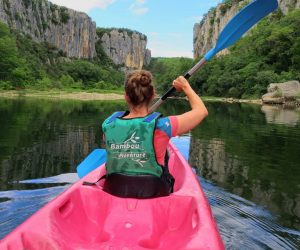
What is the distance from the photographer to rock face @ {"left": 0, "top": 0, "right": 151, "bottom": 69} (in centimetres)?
10175

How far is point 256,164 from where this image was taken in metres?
8.36

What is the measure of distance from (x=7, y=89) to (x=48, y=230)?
50215mm

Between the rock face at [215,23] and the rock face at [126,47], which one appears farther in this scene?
the rock face at [126,47]

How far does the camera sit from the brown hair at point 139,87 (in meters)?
2.95

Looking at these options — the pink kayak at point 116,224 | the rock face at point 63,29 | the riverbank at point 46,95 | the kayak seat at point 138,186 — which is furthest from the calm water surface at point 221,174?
the rock face at point 63,29

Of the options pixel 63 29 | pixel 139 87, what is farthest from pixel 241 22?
pixel 63 29

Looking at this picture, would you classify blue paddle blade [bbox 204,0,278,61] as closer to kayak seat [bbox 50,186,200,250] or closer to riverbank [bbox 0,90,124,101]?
kayak seat [bbox 50,186,200,250]

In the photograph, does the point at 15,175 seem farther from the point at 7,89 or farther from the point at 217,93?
the point at 217,93

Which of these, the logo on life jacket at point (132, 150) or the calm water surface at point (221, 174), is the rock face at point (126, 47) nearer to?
the calm water surface at point (221, 174)

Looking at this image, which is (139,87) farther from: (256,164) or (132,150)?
(256,164)

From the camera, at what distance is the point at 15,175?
21.1 feet

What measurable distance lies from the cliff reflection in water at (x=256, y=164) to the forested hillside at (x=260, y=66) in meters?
36.5

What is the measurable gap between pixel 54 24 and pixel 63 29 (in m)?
3.38

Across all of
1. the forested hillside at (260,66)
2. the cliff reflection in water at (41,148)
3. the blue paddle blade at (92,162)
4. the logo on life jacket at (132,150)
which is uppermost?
the forested hillside at (260,66)
